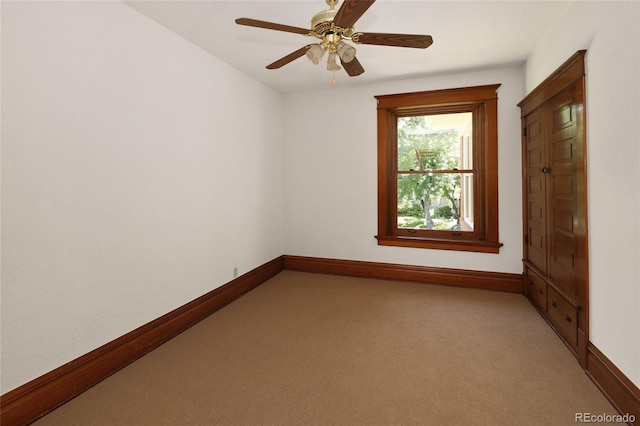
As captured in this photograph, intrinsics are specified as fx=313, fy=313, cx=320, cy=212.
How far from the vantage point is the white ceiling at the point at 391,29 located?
2346 mm

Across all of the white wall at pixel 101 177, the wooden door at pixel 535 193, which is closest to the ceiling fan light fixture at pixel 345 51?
the white wall at pixel 101 177

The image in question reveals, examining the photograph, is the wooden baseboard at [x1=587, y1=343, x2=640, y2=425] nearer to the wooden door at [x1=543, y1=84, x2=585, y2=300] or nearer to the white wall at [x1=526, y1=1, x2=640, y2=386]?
the white wall at [x1=526, y1=1, x2=640, y2=386]

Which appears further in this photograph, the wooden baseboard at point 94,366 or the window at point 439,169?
the window at point 439,169

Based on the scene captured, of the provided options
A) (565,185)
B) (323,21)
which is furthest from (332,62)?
(565,185)

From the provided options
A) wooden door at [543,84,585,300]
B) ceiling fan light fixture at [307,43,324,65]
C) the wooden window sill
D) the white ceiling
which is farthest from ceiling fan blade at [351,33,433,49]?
the wooden window sill

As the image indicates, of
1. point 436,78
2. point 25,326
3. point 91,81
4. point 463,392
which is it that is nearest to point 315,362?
point 463,392

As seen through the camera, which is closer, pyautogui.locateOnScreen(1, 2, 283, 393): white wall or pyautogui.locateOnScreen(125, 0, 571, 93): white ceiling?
pyautogui.locateOnScreen(1, 2, 283, 393): white wall

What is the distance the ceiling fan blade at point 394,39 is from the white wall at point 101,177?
1710 mm

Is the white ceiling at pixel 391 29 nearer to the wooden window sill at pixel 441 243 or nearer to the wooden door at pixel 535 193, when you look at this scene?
the wooden door at pixel 535 193

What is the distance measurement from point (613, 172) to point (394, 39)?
1518 millimetres

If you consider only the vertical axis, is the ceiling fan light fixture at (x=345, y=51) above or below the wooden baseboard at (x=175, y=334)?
above

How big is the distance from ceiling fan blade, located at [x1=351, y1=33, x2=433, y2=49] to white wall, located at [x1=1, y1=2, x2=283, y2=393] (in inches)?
67.3

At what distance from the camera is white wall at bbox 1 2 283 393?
1.73 meters

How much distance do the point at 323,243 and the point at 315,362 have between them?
234 centimetres
